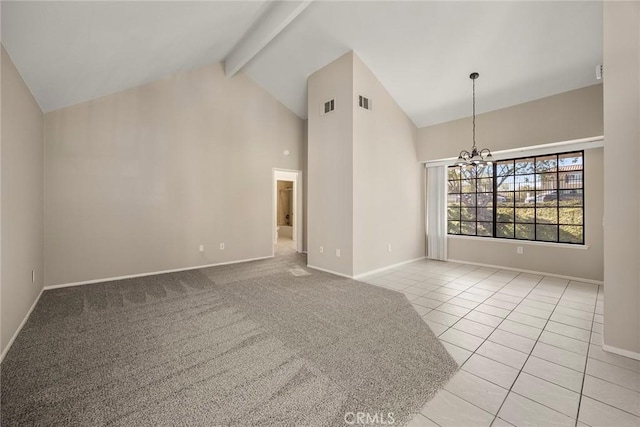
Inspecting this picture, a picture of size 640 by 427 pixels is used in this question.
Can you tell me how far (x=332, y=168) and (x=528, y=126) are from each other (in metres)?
3.49

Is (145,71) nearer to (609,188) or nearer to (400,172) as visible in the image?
(400,172)

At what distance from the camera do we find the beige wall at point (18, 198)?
89.8 inches

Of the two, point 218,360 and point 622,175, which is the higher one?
point 622,175

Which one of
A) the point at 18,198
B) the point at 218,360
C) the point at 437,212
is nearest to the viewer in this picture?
the point at 218,360

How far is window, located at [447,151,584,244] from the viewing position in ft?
15.3

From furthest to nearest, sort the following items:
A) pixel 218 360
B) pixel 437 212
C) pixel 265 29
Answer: pixel 437 212 < pixel 265 29 < pixel 218 360

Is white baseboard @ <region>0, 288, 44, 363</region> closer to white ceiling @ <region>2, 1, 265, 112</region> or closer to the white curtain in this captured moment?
white ceiling @ <region>2, 1, 265, 112</region>

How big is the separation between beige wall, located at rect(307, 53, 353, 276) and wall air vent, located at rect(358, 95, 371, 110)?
0.70ft

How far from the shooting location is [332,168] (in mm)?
4770

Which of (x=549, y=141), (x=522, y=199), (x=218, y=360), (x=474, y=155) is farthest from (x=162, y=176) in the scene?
(x=522, y=199)

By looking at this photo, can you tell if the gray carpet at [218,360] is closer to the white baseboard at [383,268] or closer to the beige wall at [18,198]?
the beige wall at [18,198]

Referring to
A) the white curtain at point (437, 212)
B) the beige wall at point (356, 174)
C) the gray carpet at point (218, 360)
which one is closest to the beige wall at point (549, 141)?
the white curtain at point (437, 212)

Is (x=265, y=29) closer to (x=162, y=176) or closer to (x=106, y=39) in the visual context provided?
(x=106, y=39)

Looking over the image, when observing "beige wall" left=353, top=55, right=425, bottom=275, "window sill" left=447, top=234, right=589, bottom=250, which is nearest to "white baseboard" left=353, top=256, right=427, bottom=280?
"beige wall" left=353, top=55, right=425, bottom=275
